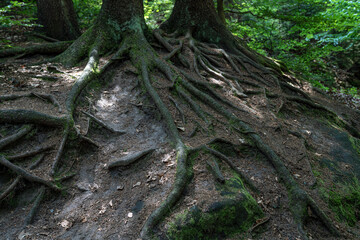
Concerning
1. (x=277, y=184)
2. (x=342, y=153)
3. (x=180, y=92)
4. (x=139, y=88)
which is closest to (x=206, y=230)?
(x=277, y=184)

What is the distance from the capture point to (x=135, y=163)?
166 inches

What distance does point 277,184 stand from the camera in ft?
13.9

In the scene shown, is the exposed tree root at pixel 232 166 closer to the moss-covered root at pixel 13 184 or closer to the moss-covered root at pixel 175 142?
the moss-covered root at pixel 175 142

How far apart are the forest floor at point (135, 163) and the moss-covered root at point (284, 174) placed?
0.36 ft

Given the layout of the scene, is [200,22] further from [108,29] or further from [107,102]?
[107,102]

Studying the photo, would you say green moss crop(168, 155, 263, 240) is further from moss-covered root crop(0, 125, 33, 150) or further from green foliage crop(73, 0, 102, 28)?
green foliage crop(73, 0, 102, 28)

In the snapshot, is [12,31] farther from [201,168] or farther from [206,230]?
[206,230]

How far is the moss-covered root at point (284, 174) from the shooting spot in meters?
3.77

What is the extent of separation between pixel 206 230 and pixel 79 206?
195cm

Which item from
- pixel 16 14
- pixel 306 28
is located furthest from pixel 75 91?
pixel 306 28

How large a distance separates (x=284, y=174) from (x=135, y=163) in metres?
2.64

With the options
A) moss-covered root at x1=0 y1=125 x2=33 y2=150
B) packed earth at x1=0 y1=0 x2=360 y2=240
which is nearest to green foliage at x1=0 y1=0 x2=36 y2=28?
packed earth at x1=0 y1=0 x2=360 y2=240

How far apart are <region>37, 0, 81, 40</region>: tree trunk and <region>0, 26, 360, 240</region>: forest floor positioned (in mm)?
2527

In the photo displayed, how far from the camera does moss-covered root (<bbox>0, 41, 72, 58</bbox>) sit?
6.37m
